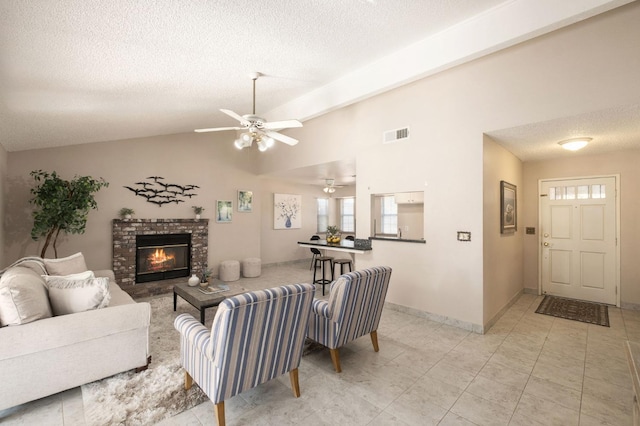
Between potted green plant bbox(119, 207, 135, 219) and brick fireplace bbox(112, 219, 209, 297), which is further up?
potted green plant bbox(119, 207, 135, 219)

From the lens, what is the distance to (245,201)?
7.41 meters

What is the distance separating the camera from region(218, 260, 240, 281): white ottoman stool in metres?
6.59

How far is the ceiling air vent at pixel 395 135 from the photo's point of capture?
14.6 feet

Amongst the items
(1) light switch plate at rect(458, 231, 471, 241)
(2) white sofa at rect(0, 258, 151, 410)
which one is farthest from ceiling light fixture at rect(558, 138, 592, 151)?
(2) white sofa at rect(0, 258, 151, 410)

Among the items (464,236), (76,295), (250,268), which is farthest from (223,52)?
(250,268)

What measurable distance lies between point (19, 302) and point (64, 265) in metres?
1.99

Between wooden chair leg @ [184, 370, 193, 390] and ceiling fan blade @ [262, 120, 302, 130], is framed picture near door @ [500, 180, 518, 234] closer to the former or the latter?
ceiling fan blade @ [262, 120, 302, 130]

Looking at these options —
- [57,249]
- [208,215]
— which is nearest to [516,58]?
[208,215]

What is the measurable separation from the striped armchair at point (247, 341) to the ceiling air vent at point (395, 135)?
3.15 metres

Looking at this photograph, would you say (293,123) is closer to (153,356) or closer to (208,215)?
(153,356)

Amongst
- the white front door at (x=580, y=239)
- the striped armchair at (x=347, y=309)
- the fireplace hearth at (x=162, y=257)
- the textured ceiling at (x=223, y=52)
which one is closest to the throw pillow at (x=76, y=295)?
the textured ceiling at (x=223, y=52)

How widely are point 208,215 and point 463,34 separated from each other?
5.84 m

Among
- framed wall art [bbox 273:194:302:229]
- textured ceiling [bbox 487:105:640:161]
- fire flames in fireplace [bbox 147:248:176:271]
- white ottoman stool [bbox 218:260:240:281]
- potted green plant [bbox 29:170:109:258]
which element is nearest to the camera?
textured ceiling [bbox 487:105:640:161]

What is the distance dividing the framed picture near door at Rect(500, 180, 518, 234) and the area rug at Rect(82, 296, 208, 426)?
4429mm
